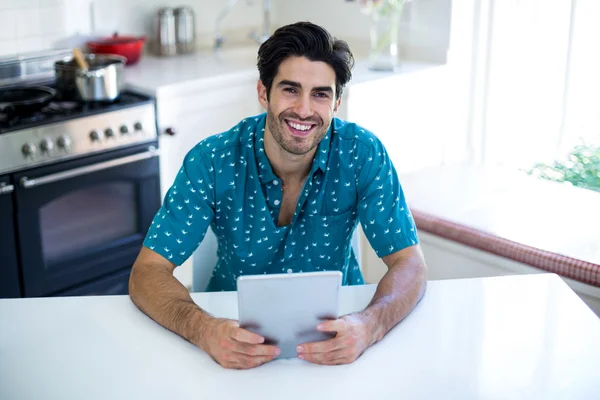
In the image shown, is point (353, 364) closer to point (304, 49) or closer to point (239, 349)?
point (239, 349)

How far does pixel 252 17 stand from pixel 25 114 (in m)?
1.63

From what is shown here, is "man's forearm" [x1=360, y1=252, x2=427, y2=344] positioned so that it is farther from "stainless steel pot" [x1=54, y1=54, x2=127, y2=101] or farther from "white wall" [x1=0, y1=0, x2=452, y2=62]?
"white wall" [x1=0, y1=0, x2=452, y2=62]

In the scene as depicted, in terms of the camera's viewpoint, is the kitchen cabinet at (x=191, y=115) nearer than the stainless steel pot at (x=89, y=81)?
No

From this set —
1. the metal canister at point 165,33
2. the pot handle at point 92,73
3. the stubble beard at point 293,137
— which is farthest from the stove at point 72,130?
the stubble beard at point 293,137

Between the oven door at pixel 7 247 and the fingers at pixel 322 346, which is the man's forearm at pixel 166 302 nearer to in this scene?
the fingers at pixel 322 346

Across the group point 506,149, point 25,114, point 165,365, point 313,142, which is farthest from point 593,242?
point 25,114

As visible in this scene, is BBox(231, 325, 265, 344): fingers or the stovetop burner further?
the stovetop burner

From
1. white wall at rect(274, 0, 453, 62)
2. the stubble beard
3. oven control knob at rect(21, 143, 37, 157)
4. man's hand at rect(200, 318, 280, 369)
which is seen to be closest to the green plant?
white wall at rect(274, 0, 453, 62)

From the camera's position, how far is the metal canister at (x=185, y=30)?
3818 millimetres

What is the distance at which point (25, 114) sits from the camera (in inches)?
117

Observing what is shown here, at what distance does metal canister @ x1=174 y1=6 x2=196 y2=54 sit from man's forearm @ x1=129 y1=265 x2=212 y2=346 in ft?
7.12

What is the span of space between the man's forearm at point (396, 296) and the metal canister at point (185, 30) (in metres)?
2.27

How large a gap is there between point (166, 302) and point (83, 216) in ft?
4.98

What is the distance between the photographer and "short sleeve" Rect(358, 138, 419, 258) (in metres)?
2.01
